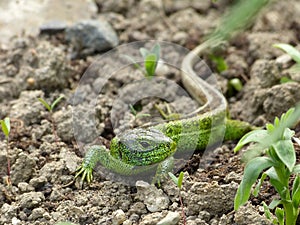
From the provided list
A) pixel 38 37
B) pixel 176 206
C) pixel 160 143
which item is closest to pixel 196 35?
pixel 38 37

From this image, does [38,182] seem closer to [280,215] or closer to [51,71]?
[51,71]

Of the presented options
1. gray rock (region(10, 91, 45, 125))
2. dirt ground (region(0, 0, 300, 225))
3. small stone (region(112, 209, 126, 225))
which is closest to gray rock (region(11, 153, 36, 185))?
dirt ground (region(0, 0, 300, 225))

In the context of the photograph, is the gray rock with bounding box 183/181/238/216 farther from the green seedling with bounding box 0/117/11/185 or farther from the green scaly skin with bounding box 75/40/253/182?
the green seedling with bounding box 0/117/11/185

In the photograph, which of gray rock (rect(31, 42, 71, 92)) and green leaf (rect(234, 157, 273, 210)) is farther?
gray rock (rect(31, 42, 71, 92))

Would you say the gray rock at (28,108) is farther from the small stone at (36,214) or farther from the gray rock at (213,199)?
the gray rock at (213,199)

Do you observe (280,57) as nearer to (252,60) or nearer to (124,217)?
(252,60)

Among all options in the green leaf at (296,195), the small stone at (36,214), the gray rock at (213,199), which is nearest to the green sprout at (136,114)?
the gray rock at (213,199)
